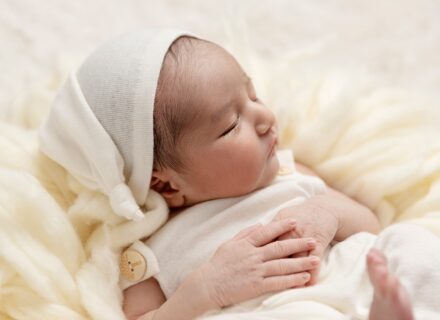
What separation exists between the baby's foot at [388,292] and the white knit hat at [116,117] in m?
0.46

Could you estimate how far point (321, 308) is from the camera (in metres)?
1.07

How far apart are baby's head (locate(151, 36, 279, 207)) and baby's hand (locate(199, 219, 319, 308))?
13 centimetres

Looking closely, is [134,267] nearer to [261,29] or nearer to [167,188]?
[167,188]

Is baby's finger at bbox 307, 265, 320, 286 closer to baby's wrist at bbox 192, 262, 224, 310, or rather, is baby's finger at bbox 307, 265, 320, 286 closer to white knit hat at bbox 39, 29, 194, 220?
baby's wrist at bbox 192, 262, 224, 310

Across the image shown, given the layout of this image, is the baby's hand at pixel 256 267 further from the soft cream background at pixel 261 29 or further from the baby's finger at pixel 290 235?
the soft cream background at pixel 261 29

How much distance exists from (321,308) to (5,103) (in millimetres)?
941

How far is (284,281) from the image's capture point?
1.11 metres

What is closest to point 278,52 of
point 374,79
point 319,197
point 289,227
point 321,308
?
point 374,79

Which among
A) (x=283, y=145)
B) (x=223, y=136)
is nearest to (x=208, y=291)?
(x=223, y=136)

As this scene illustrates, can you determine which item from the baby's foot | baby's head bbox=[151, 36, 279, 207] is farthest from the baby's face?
the baby's foot

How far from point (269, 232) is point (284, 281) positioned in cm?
10

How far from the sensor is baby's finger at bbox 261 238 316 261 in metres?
1.14

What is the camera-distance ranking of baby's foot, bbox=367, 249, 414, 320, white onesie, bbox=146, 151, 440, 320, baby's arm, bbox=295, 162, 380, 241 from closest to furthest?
baby's foot, bbox=367, 249, 414, 320, white onesie, bbox=146, 151, 440, 320, baby's arm, bbox=295, 162, 380, 241

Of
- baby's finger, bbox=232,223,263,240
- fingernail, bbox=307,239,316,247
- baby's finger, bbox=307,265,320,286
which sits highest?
fingernail, bbox=307,239,316,247
